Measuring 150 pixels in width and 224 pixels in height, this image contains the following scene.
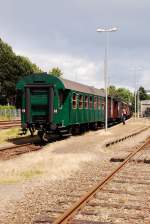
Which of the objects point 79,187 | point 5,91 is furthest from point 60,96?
point 5,91

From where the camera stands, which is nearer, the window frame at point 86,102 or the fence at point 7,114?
the window frame at point 86,102

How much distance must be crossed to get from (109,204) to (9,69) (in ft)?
272

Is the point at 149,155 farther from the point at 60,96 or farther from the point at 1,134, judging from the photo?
the point at 1,134

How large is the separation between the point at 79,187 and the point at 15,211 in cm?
279

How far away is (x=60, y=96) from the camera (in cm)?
2333

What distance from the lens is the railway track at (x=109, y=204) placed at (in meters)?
7.32

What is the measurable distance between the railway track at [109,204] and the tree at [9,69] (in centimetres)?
7760

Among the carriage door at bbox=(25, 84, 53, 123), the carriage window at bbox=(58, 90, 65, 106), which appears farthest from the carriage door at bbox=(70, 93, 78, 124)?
the carriage door at bbox=(25, 84, 53, 123)

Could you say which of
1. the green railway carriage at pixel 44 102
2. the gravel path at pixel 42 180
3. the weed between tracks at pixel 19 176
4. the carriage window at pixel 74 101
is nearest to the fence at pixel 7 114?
the carriage window at pixel 74 101

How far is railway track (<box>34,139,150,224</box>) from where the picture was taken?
7324 mm

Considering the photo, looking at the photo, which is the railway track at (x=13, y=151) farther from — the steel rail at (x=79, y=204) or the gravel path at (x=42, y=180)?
the steel rail at (x=79, y=204)

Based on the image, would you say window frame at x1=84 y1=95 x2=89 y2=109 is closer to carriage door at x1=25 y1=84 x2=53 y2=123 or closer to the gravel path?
carriage door at x1=25 y1=84 x2=53 y2=123

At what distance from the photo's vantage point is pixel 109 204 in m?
8.39

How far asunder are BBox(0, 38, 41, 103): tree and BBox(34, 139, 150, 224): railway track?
77.6 m
